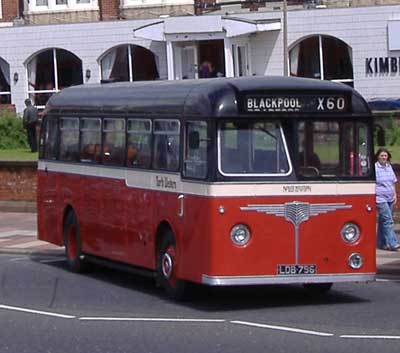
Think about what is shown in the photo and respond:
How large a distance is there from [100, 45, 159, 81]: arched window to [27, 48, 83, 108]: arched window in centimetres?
134

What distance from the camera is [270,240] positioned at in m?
15.5

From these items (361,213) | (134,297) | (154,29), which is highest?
(154,29)

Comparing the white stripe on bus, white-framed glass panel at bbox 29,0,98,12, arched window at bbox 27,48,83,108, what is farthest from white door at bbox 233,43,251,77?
the white stripe on bus

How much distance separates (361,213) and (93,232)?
197 inches

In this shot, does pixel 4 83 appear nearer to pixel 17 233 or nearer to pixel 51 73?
pixel 51 73

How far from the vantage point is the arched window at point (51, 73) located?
4909cm

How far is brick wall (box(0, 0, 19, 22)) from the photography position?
51.0 meters

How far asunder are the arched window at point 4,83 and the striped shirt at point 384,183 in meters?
30.0

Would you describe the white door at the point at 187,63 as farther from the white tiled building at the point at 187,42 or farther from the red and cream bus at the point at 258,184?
the red and cream bus at the point at 258,184

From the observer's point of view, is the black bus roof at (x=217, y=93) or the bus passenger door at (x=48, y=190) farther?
the bus passenger door at (x=48, y=190)

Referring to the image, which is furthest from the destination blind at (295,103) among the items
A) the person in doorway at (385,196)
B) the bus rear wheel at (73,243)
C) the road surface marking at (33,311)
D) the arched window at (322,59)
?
the arched window at (322,59)

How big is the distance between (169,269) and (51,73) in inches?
1339

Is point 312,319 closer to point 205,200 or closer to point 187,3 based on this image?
point 205,200

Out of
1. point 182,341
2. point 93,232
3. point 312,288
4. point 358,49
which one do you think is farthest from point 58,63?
point 182,341
